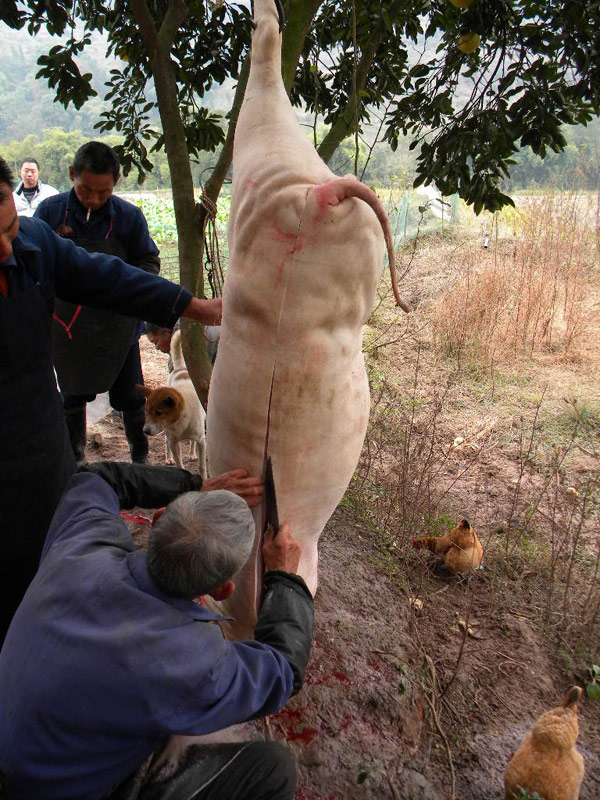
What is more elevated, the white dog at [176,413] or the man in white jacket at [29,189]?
the man in white jacket at [29,189]

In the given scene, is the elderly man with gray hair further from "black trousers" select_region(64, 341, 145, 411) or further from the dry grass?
the dry grass

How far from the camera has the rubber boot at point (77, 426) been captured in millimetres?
3361

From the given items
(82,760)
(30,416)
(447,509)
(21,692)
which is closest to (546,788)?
(82,760)

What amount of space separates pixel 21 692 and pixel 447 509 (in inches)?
143

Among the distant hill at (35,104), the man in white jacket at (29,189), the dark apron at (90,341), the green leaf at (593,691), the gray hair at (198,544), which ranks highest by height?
the distant hill at (35,104)

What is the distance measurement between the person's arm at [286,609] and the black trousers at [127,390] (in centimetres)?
203

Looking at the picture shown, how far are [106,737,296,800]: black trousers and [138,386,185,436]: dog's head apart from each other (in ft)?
7.22

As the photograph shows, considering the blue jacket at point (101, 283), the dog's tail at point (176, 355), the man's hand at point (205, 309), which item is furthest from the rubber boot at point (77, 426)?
the man's hand at point (205, 309)

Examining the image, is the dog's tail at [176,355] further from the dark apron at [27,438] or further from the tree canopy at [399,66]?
the dark apron at [27,438]

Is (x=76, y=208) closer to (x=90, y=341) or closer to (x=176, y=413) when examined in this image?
(x=90, y=341)

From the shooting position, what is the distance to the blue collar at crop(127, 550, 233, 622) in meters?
1.27

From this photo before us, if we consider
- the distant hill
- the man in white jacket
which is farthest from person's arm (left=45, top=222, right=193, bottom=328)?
the distant hill

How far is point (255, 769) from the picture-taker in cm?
152

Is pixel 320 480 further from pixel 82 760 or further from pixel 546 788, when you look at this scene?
pixel 546 788
